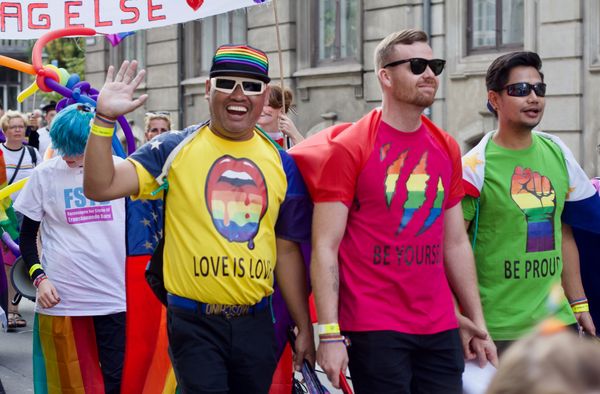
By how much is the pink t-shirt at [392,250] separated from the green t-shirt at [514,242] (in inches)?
20.6

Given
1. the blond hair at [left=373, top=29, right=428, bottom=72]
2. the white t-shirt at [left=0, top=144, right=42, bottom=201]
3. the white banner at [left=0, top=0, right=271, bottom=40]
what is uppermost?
the white banner at [left=0, top=0, right=271, bottom=40]

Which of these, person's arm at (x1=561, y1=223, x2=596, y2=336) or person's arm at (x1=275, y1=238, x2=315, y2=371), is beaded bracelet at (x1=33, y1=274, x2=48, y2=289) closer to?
person's arm at (x1=275, y1=238, x2=315, y2=371)

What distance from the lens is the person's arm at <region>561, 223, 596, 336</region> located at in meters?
4.98

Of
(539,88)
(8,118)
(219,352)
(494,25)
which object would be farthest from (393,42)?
(494,25)

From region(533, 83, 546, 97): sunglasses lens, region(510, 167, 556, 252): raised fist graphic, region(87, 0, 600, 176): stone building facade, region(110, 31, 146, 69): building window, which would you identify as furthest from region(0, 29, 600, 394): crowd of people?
region(110, 31, 146, 69): building window

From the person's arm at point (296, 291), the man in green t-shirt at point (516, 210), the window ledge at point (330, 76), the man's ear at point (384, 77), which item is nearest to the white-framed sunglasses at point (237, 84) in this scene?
the man's ear at point (384, 77)

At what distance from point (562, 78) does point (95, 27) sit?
24.4 feet

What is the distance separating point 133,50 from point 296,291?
1961 centimetres

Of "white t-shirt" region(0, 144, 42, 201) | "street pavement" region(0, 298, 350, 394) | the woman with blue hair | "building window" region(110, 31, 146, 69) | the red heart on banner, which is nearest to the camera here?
the woman with blue hair

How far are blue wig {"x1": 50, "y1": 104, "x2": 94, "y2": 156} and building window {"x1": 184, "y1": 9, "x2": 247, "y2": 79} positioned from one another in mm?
14420

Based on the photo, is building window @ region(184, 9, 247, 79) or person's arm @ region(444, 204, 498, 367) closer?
person's arm @ region(444, 204, 498, 367)

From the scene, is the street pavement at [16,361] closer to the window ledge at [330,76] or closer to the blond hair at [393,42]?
the blond hair at [393,42]

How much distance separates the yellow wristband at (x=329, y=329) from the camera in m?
3.99

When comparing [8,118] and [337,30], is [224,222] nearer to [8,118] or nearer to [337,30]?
[8,118]
